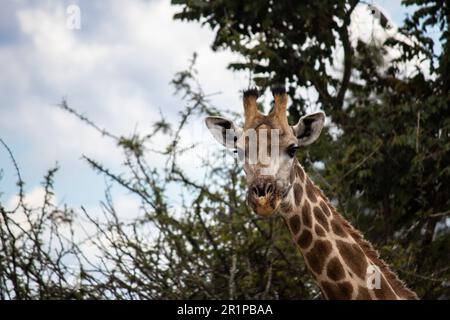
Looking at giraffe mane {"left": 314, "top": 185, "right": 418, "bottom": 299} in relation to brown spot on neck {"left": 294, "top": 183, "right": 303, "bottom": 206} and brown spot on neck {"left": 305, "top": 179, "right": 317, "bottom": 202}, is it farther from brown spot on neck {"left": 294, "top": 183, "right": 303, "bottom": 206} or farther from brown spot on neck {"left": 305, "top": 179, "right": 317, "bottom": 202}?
brown spot on neck {"left": 294, "top": 183, "right": 303, "bottom": 206}

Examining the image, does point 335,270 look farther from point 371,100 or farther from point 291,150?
point 371,100

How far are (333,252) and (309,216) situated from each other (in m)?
0.30

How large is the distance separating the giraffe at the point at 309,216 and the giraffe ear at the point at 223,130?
2 cm

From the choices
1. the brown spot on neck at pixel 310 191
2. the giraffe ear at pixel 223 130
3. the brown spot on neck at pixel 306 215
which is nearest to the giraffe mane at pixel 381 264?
the brown spot on neck at pixel 310 191

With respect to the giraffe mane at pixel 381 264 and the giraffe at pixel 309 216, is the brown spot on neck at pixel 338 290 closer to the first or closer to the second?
the giraffe at pixel 309 216

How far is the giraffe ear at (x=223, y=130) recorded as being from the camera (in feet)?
18.7

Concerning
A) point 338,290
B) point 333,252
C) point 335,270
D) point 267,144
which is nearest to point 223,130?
point 267,144

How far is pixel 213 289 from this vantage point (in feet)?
32.7

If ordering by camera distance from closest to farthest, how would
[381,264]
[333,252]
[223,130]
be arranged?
[333,252] < [381,264] < [223,130]

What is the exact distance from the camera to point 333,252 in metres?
5.43

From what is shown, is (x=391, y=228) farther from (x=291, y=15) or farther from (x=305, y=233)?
(x=305, y=233)
